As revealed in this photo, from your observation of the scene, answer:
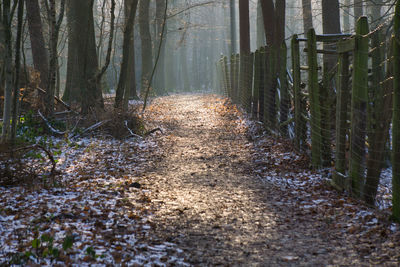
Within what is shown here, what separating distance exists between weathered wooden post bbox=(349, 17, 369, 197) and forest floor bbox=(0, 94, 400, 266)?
13.9 inches

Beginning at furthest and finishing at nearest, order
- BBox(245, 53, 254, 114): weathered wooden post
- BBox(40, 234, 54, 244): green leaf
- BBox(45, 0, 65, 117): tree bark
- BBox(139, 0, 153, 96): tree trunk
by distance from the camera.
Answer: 1. BBox(139, 0, 153, 96): tree trunk
2. BBox(245, 53, 254, 114): weathered wooden post
3. BBox(45, 0, 65, 117): tree bark
4. BBox(40, 234, 54, 244): green leaf

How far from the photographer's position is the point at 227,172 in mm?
7328

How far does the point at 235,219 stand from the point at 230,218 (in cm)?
7

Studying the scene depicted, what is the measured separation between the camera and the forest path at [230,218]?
3.89 metres

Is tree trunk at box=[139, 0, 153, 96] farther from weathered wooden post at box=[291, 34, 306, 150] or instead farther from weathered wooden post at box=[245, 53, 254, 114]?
weathered wooden post at box=[291, 34, 306, 150]

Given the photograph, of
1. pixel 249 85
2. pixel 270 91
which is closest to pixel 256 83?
pixel 249 85

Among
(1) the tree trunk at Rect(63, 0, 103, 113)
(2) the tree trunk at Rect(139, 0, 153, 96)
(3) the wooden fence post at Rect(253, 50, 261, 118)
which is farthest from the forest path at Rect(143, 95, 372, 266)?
(2) the tree trunk at Rect(139, 0, 153, 96)

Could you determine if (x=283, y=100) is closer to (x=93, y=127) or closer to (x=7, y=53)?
(x=93, y=127)

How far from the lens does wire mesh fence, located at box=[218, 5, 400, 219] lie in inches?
196

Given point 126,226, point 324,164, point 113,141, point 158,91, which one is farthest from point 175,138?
point 158,91

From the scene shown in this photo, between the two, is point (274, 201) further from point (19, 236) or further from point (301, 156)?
point (19, 236)

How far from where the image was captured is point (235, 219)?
194 inches

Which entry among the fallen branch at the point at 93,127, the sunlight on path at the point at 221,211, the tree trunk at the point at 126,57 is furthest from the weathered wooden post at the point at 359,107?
the tree trunk at the point at 126,57

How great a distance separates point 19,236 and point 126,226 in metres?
1.13
